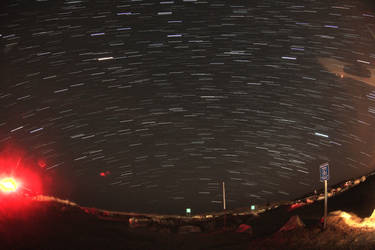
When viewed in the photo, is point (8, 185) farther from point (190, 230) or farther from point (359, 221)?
point (359, 221)

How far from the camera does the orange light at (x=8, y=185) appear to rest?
21.6m

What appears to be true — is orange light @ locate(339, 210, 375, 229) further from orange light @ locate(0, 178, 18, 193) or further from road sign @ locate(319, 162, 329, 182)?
orange light @ locate(0, 178, 18, 193)

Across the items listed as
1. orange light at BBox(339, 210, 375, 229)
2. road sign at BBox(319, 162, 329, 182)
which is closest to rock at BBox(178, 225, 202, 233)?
orange light at BBox(339, 210, 375, 229)

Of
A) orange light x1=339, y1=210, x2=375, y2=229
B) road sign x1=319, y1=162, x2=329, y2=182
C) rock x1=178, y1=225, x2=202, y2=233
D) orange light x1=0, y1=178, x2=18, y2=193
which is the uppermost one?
road sign x1=319, y1=162, x2=329, y2=182

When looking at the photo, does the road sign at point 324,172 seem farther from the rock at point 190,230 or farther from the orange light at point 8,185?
the orange light at point 8,185

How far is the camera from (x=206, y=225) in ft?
80.3

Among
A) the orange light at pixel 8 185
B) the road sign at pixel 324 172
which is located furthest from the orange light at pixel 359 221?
the orange light at pixel 8 185

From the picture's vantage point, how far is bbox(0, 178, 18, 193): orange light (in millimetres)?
A: 21558

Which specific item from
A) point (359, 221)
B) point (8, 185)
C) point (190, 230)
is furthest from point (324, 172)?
point (8, 185)

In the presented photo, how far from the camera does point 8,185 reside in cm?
2184

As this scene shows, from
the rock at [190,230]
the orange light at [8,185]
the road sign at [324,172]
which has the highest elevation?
the road sign at [324,172]

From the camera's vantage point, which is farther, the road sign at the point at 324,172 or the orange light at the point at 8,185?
the orange light at the point at 8,185

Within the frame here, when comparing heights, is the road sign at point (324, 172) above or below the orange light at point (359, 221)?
above

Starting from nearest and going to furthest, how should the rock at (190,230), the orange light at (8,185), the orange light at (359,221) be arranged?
1. the orange light at (359,221)
2. the orange light at (8,185)
3. the rock at (190,230)
